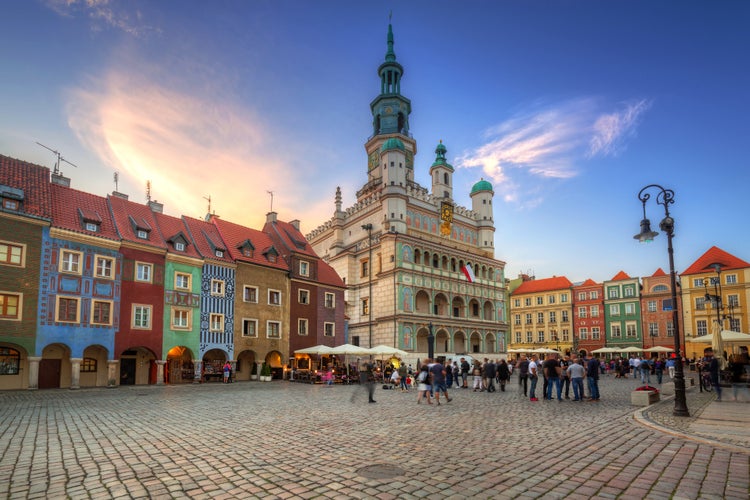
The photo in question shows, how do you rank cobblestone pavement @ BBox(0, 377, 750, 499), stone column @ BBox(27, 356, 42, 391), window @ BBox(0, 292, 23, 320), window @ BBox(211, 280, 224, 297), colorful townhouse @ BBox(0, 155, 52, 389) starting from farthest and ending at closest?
window @ BBox(211, 280, 224, 297) → stone column @ BBox(27, 356, 42, 391) → colorful townhouse @ BBox(0, 155, 52, 389) → window @ BBox(0, 292, 23, 320) → cobblestone pavement @ BBox(0, 377, 750, 499)

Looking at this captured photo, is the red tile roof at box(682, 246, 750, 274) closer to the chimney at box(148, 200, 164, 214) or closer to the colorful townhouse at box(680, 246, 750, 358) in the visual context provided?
the colorful townhouse at box(680, 246, 750, 358)

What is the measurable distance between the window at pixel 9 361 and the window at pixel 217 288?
11.3 m

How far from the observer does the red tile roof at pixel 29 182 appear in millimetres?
25250

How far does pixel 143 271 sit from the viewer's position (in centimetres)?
2938

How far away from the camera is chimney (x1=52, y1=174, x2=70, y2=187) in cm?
2973

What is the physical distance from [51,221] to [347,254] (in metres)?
34.2

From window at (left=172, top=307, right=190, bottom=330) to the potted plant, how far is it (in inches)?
247

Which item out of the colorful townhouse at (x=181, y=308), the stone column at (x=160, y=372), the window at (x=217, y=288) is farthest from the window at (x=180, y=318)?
the window at (x=217, y=288)

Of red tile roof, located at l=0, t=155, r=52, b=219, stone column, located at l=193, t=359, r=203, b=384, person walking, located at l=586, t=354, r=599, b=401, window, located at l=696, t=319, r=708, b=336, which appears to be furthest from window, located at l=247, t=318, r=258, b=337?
window, located at l=696, t=319, r=708, b=336

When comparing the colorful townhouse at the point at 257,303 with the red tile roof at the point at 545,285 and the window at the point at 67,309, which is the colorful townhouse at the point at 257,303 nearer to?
the window at the point at 67,309

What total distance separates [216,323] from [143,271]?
613cm

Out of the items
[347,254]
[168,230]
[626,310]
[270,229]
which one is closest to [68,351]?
[168,230]

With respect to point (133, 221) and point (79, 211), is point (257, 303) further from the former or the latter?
point (79, 211)

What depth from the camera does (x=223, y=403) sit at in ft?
57.5
